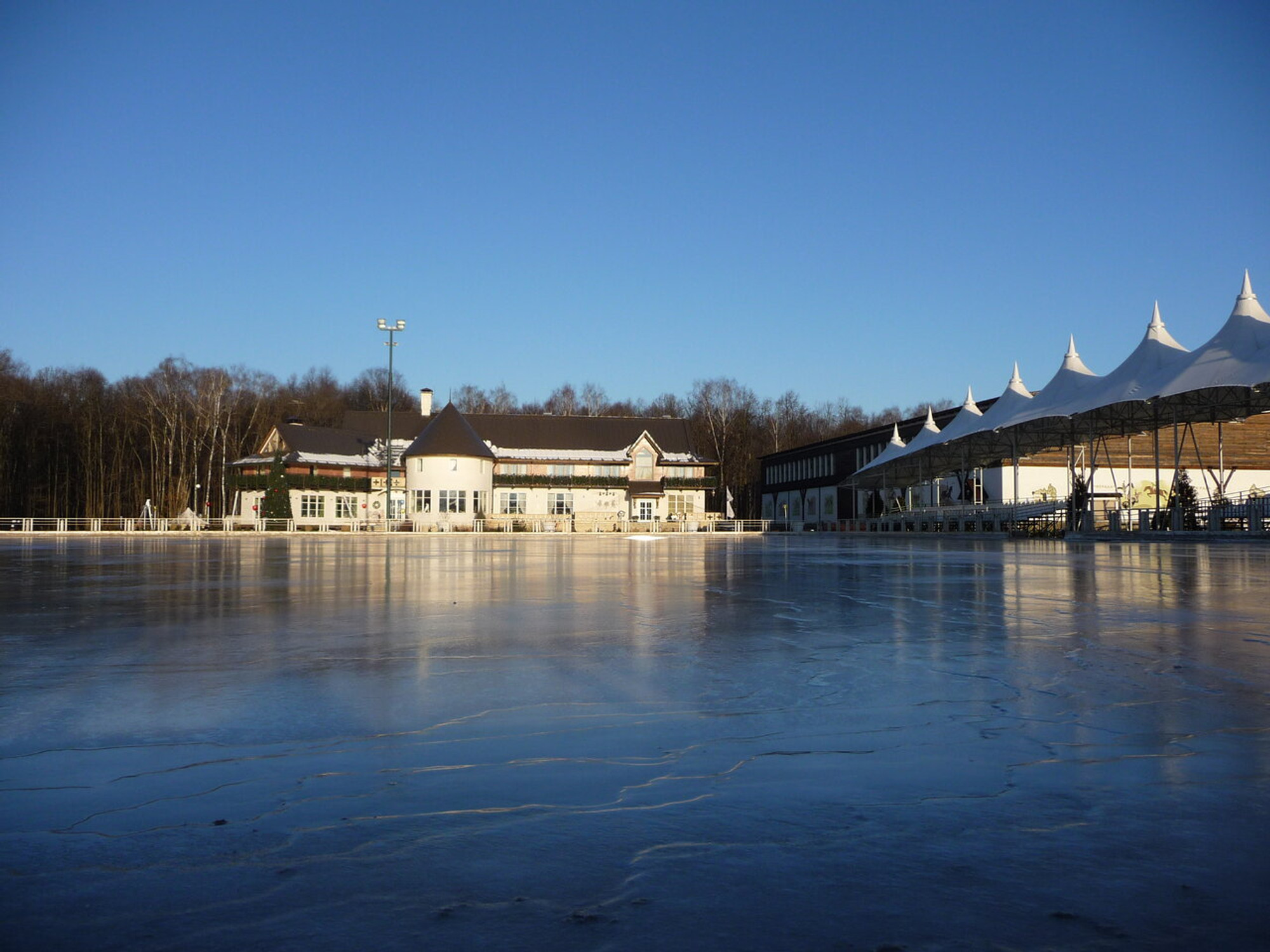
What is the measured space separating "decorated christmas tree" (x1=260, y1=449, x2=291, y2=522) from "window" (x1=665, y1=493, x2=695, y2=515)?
28836 mm

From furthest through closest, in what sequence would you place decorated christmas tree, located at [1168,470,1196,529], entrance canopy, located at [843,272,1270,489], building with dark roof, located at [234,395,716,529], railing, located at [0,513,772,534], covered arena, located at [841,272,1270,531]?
building with dark roof, located at [234,395,716,529] → railing, located at [0,513,772,534] → decorated christmas tree, located at [1168,470,1196,529] → covered arena, located at [841,272,1270,531] → entrance canopy, located at [843,272,1270,489]

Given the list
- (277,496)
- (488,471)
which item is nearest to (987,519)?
(488,471)

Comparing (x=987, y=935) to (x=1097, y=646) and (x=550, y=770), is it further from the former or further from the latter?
(x=1097, y=646)

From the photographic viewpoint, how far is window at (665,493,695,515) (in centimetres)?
7550

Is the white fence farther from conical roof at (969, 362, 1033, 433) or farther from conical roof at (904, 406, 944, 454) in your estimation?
conical roof at (969, 362, 1033, 433)

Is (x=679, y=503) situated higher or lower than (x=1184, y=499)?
higher

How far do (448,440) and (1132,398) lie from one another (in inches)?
1706

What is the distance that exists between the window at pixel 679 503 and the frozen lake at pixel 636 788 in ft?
223

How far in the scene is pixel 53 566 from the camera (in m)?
18.4

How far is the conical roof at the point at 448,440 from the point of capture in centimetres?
6397

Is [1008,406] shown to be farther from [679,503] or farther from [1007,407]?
[679,503]

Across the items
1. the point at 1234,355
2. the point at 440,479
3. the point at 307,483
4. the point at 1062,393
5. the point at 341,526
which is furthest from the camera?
the point at 307,483

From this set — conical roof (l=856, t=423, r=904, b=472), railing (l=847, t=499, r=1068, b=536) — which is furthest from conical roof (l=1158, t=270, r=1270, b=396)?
conical roof (l=856, t=423, r=904, b=472)

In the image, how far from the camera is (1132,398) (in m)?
32.9
